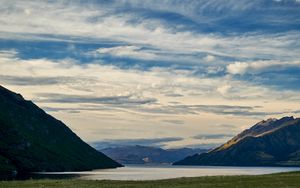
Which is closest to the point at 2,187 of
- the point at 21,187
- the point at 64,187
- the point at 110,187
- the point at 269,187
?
the point at 21,187

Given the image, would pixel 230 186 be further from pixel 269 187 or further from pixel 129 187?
pixel 129 187

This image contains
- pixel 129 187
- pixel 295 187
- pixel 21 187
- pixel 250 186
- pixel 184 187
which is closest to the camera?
pixel 295 187

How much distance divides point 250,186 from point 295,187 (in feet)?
27.1

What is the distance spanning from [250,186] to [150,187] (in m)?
17.6

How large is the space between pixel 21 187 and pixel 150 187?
2626cm

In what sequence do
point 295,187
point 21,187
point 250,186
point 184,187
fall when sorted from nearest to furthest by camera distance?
1. point 295,187
2. point 250,186
3. point 184,187
4. point 21,187

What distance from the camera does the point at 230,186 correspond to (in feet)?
242

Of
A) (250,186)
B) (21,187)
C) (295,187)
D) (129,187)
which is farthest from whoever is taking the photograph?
(21,187)

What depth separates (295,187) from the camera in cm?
6588

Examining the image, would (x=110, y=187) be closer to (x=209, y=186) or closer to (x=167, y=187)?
(x=167, y=187)

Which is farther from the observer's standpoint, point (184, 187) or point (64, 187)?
point (64, 187)

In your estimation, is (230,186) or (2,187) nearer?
(230,186)

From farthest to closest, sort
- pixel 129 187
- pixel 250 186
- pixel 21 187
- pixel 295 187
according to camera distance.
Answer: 1. pixel 21 187
2. pixel 129 187
3. pixel 250 186
4. pixel 295 187

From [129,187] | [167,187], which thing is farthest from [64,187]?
[167,187]
